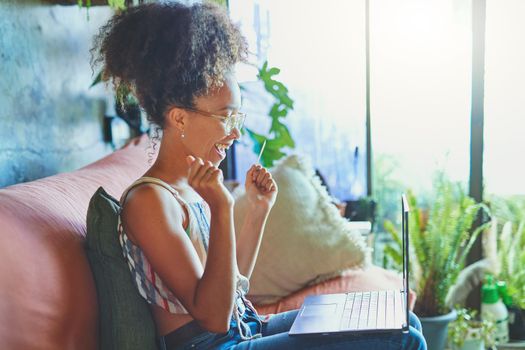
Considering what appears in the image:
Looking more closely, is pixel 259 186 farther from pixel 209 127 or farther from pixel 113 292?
pixel 113 292

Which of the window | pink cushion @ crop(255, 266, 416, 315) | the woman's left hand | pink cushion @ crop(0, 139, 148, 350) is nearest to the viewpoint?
pink cushion @ crop(0, 139, 148, 350)

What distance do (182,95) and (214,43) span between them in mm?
126

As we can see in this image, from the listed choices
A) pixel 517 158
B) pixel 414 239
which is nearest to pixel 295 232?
pixel 414 239

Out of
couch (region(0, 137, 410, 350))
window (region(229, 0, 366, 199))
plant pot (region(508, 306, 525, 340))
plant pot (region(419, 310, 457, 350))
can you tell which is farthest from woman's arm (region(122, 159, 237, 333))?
plant pot (region(508, 306, 525, 340))

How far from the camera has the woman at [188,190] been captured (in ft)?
3.39

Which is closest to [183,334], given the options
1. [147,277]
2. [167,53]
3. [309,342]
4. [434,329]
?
[147,277]

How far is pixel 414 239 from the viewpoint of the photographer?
2.44 meters

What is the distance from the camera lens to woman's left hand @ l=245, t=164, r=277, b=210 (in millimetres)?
1369

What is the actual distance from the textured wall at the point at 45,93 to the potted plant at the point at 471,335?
154cm

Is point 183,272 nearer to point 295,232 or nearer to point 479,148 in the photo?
point 295,232

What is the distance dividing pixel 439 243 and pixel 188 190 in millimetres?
1437

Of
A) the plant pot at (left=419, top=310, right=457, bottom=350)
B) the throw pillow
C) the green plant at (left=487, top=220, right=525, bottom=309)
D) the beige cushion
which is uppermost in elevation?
the throw pillow

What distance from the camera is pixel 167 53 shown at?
115cm

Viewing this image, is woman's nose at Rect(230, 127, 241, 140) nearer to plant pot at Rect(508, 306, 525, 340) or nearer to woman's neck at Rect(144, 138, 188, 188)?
woman's neck at Rect(144, 138, 188, 188)
